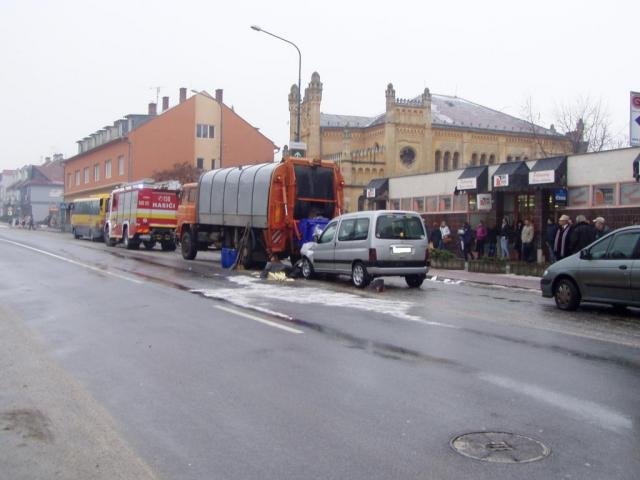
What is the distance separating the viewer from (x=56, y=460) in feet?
16.4

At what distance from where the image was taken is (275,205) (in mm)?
20844

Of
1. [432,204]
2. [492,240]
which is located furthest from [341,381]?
[432,204]

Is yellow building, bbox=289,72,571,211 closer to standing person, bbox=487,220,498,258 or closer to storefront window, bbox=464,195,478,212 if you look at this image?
storefront window, bbox=464,195,478,212

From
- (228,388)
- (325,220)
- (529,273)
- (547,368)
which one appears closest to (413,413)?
(228,388)

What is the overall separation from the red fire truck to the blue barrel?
1154cm

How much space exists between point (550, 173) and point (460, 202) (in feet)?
19.4

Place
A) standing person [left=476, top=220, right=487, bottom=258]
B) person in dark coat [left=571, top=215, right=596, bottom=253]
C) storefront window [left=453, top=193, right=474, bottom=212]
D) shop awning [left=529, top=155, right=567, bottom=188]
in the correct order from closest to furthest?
1. person in dark coat [left=571, top=215, right=596, bottom=253]
2. shop awning [left=529, top=155, right=567, bottom=188]
3. standing person [left=476, top=220, right=487, bottom=258]
4. storefront window [left=453, top=193, right=474, bottom=212]

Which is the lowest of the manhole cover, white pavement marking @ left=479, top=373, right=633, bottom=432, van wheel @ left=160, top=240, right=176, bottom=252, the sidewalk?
the manhole cover

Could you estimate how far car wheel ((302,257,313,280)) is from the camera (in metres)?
18.9

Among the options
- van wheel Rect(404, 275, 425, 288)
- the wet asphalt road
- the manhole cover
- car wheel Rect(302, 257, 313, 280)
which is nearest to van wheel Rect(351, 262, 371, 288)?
van wheel Rect(404, 275, 425, 288)

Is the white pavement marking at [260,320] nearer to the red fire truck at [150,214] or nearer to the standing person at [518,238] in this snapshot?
the standing person at [518,238]

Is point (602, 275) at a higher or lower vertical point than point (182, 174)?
lower

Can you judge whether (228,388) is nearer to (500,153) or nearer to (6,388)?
(6,388)

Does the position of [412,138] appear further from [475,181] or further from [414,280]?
[414,280]
